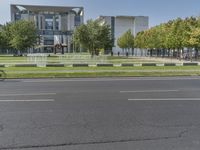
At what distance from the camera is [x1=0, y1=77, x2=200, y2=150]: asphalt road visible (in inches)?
228

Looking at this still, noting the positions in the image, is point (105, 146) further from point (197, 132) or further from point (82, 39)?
point (82, 39)

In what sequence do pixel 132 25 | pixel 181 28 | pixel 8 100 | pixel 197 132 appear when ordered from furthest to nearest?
1. pixel 132 25
2. pixel 181 28
3. pixel 8 100
4. pixel 197 132

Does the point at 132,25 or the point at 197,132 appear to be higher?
the point at 132,25

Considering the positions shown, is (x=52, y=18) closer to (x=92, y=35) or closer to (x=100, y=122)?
(x=92, y=35)

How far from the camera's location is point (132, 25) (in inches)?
6102

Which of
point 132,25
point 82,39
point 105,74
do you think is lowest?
point 105,74

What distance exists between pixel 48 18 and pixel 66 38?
44.9 ft

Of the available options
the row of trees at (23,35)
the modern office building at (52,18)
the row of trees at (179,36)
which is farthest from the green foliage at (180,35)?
the modern office building at (52,18)

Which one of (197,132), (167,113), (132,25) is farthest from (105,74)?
(132,25)

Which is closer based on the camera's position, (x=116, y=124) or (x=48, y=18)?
(x=116, y=124)

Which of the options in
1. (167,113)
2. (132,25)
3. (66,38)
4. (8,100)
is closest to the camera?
(167,113)

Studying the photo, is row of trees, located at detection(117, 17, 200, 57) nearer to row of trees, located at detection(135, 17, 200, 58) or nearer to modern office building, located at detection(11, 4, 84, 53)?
row of trees, located at detection(135, 17, 200, 58)

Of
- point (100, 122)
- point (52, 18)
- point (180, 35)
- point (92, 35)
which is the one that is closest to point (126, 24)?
point (52, 18)

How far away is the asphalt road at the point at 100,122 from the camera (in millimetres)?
5789
